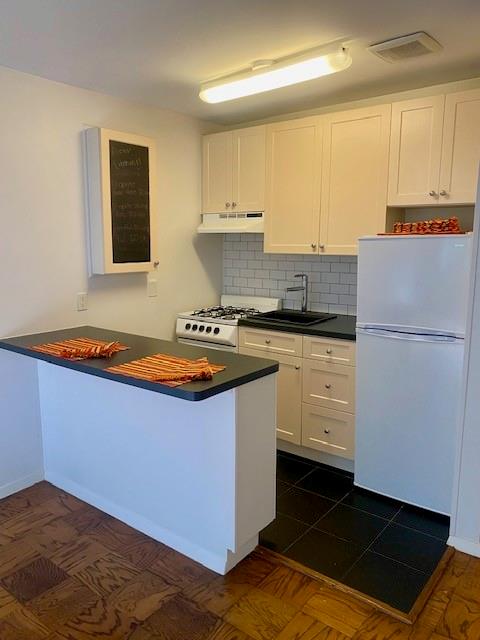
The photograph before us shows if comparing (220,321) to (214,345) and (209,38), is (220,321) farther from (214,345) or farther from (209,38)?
(209,38)

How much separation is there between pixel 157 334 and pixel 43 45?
6.58 feet

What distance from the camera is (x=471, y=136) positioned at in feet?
8.68

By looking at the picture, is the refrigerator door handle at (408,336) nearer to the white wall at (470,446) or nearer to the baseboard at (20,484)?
the white wall at (470,446)

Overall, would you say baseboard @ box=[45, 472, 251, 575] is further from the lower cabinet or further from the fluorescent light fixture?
the fluorescent light fixture

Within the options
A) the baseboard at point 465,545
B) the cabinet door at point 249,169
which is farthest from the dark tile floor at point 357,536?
the cabinet door at point 249,169

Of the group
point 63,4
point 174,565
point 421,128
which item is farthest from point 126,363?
point 421,128

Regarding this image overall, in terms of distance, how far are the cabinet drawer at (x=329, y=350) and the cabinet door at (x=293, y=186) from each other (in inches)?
25.9

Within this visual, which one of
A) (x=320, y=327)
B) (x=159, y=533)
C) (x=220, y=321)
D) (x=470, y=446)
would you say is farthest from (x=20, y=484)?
(x=470, y=446)

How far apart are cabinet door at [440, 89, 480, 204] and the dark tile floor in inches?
71.0

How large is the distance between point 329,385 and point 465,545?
1.14 m

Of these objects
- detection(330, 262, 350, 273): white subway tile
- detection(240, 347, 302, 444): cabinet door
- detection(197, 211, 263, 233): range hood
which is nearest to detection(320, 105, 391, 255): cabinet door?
detection(330, 262, 350, 273): white subway tile

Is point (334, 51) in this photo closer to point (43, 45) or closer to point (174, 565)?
point (43, 45)

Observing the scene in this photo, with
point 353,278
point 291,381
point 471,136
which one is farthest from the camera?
point 353,278

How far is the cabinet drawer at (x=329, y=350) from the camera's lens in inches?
118
